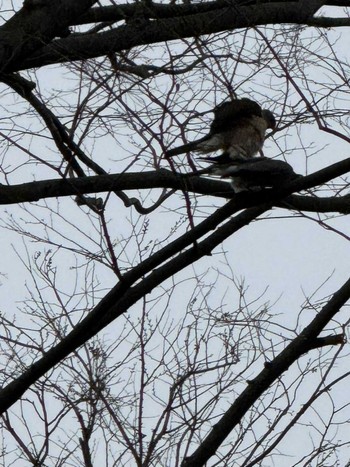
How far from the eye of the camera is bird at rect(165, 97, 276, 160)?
203 inches

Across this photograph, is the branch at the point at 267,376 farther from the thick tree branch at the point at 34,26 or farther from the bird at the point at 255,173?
the thick tree branch at the point at 34,26

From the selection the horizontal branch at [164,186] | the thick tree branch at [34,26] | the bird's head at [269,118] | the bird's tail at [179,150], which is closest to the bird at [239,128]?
the bird's head at [269,118]

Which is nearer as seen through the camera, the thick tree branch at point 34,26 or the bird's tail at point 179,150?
the bird's tail at point 179,150

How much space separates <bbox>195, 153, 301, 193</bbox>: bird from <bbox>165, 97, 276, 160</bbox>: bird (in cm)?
84

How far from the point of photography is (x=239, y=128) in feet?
19.0

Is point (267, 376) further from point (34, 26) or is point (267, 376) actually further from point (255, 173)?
point (34, 26)

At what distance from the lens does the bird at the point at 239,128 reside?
5.17 m

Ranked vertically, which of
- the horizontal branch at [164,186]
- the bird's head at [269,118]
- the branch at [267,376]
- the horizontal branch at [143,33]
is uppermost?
the bird's head at [269,118]

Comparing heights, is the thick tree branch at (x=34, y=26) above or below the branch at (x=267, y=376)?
above

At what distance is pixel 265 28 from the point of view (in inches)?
208

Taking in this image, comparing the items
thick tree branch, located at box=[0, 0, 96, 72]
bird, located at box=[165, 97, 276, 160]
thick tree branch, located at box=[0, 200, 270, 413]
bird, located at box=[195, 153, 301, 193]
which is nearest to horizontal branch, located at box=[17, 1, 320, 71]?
thick tree branch, located at box=[0, 0, 96, 72]

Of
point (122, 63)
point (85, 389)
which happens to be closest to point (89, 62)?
point (122, 63)

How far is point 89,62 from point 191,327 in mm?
2044

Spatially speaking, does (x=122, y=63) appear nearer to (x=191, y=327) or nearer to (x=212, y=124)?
(x=212, y=124)
